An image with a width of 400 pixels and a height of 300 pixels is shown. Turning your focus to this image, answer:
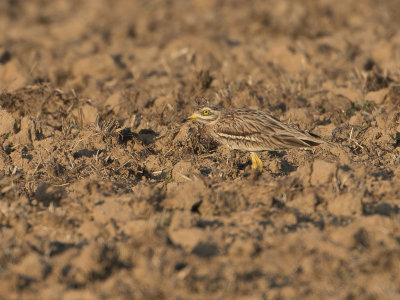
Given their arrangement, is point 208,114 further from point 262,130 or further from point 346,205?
point 346,205

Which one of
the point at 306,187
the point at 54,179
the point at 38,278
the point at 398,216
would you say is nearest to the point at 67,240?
the point at 38,278

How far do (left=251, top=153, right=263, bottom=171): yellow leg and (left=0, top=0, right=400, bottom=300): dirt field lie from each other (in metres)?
0.10

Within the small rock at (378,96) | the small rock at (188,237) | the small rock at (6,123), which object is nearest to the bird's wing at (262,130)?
the small rock at (188,237)

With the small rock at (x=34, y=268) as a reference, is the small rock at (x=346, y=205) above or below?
below

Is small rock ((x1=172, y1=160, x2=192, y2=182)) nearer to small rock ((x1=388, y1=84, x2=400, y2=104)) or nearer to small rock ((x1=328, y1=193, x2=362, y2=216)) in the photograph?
small rock ((x1=328, y1=193, x2=362, y2=216))

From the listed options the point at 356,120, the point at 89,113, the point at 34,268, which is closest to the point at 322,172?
the point at 356,120

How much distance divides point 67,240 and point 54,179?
1.34m

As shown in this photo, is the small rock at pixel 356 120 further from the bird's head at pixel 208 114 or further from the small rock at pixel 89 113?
the small rock at pixel 89 113

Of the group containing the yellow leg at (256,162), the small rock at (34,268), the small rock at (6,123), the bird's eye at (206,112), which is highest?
the small rock at (34,268)

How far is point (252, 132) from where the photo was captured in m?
6.28

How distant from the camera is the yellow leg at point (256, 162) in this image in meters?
6.32

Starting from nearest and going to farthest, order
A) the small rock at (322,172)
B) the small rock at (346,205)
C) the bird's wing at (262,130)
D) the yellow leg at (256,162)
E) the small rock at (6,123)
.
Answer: the small rock at (346,205)
the small rock at (322,172)
the bird's wing at (262,130)
the yellow leg at (256,162)
the small rock at (6,123)

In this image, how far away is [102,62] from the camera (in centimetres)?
1021

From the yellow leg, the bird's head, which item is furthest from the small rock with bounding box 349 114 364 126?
the bird's head
